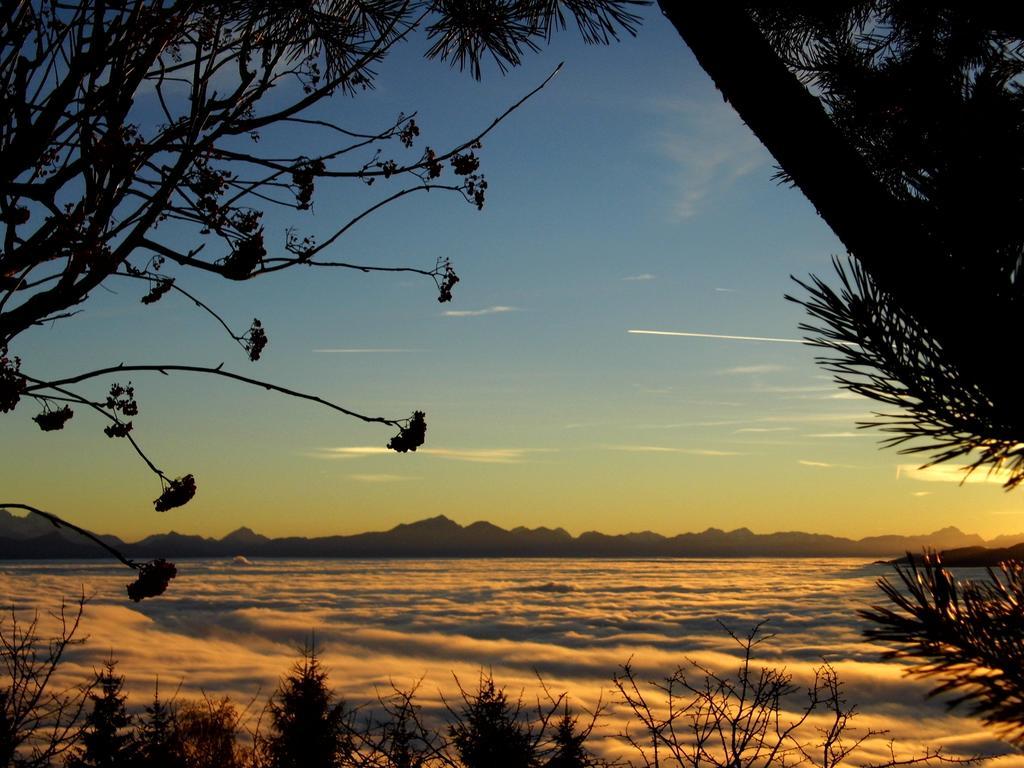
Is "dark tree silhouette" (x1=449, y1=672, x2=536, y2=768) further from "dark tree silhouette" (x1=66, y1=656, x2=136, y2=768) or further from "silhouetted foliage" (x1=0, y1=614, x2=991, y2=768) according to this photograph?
"dark tree silhouette" (x1=66, y1=656, x2=136, y2=768)

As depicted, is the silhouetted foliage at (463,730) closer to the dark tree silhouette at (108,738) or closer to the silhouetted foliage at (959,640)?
the dark tree silhouette at (108,738)

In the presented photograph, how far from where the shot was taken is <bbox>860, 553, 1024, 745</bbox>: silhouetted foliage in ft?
4.80

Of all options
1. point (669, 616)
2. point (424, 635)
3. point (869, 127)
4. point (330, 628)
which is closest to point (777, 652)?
point (669, 616)

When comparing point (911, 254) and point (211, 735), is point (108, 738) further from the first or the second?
point (211, 735)

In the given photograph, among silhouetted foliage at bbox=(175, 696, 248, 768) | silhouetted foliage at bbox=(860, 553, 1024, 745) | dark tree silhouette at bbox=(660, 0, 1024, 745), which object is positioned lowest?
silhouetted foliage at bbox=(175, 696, 248, 768)

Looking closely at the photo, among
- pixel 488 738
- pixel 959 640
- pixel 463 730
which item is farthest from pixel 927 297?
pixel 488 738

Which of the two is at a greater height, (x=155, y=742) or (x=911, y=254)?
(x=911, y=254)

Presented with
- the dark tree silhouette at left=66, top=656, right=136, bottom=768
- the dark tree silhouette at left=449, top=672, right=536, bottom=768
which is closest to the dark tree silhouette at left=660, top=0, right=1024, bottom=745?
the dark tree silhouette at left=449, top=672, right=536, bottom=768

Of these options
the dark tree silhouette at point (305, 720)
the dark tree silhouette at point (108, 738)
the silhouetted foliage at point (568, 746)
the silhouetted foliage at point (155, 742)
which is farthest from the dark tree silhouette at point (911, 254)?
the dark tree silhouette at point (305, 720)

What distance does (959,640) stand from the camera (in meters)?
1.49

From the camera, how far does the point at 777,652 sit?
123 m

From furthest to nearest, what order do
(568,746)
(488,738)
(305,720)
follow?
1. (305,720)
2. (488,738)
3. (568,746)

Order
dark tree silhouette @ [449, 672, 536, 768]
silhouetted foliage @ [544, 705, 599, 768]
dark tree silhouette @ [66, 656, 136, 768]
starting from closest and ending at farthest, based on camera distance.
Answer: silhouetted foliage @ [544, 705, 599, 768] < dark tree silhouette @ [449, 672, 536, 768] < dark tree silhouette @ [66, 656, 136, 768]

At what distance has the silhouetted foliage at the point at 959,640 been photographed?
146 centimetres
